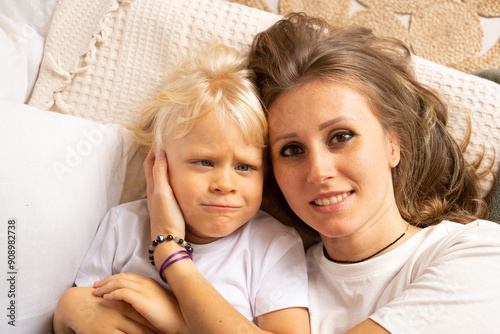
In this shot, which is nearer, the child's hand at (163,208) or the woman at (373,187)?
the woman at (373,187)

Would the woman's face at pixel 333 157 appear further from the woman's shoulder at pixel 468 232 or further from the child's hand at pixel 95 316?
the child's hand at pixel 95 316

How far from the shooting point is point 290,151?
4.14 feet

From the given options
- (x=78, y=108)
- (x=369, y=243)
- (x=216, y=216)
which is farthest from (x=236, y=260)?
(x=78, y=108)

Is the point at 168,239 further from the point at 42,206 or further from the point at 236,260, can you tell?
the point at 42,206

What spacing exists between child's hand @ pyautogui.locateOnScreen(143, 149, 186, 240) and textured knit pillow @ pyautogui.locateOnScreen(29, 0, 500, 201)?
0.27 metres

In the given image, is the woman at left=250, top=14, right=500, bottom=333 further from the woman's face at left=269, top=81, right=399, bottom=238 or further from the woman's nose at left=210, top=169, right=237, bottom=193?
the woman's nose at left=210, top=169, right=237, bottom=193

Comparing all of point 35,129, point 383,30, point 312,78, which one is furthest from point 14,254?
point 383,30

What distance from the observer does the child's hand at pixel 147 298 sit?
1156 mm

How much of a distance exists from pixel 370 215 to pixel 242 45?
746 mm

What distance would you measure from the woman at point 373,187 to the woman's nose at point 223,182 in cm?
15

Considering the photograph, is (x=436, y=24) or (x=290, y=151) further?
(x=436, y=24)

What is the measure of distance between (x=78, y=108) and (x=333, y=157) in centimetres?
92

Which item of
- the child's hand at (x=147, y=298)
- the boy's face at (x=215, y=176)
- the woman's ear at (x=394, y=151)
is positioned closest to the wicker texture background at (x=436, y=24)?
the woman's ear at (x=394, y=151)

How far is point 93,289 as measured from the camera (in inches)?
49.4
